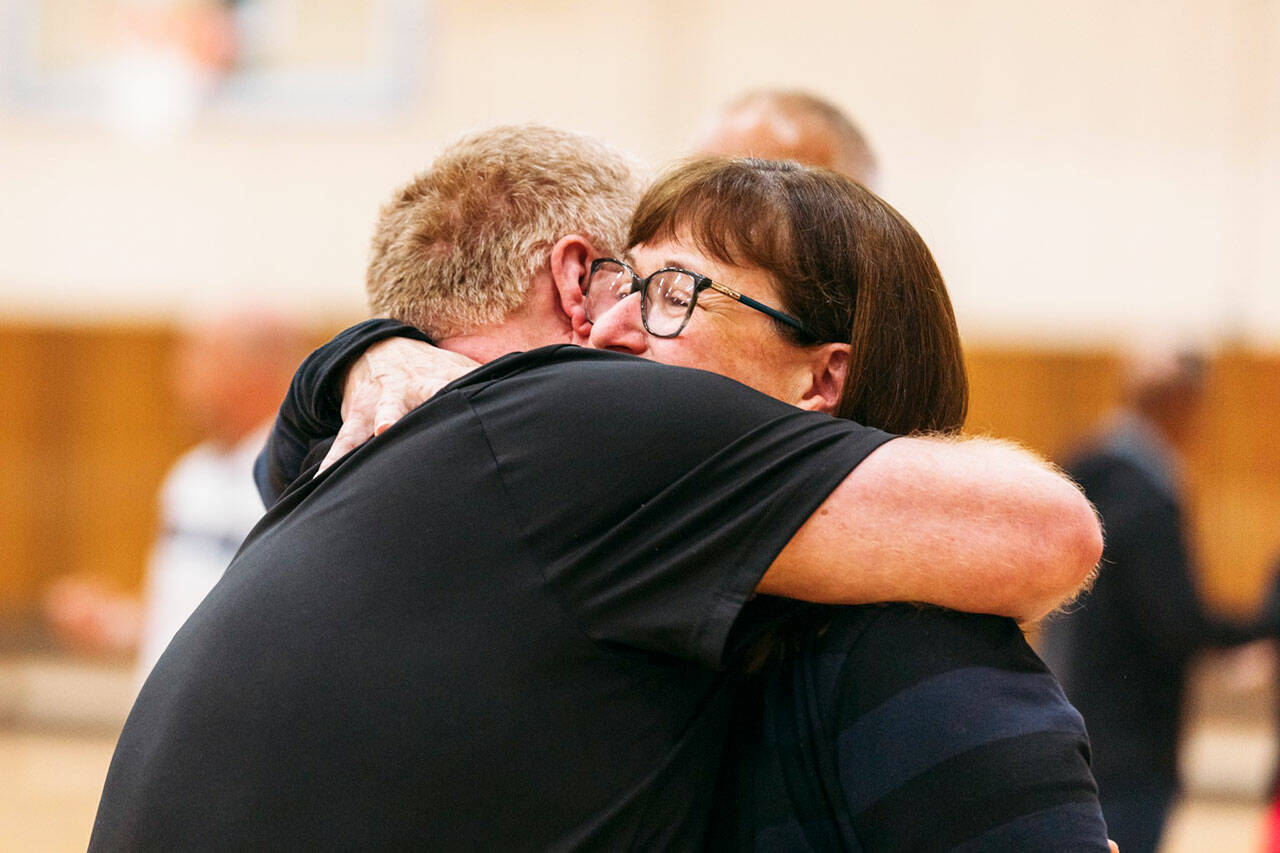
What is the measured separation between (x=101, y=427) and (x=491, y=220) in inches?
307

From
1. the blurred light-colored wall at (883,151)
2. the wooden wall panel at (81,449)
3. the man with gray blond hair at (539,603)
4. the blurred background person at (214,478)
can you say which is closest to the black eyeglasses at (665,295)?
the man with gray blond hair at (539,603)

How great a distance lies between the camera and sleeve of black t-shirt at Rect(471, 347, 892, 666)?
128 centimetres

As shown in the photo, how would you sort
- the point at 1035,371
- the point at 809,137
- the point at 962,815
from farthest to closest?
the point at 1035,371, the point at 809,137, the point at 962,815

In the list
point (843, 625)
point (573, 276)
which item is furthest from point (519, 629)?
point (573, 276)

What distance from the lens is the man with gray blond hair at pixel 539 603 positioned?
4.24 feet

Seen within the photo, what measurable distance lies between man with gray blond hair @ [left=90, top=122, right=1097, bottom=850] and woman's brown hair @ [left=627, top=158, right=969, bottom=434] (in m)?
0.14

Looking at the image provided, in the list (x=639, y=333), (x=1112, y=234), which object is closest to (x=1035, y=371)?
(x=1112, y=234)

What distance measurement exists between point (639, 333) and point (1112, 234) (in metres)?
7.57

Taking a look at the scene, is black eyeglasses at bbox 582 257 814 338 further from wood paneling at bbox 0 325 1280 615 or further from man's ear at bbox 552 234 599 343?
wood paneling at bbox 0 325 1280 615

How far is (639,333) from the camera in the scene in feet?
5.24

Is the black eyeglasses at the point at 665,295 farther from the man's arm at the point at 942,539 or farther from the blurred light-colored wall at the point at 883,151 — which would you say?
the blurred light-colored wall at the point at 883,151

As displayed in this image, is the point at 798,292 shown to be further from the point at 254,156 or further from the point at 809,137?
the point at 254,156

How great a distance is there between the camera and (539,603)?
1.31 meters

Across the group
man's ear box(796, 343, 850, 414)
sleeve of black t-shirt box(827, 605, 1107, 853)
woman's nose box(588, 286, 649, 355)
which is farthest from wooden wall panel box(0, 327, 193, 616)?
sleeve of black t-shirt box(827, 605, 1107, 853)
